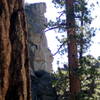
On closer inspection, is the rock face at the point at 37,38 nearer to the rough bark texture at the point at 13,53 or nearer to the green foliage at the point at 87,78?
the green foliage at the point at 87,78

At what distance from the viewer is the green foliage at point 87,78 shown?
16.2m

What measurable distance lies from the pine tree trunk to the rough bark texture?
7.45 m

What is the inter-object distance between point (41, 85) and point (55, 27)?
536 cm

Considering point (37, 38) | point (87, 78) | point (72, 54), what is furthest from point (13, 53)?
point (37, 38)

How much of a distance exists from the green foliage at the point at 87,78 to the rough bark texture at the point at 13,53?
25.4ft

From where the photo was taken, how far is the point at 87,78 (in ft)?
54.5

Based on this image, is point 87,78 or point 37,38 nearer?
point 87,78

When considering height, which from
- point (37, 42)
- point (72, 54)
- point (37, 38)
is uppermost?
point (37, 38)

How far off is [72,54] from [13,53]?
8.20 m

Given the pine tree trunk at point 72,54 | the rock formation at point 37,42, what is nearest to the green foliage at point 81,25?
the pine tree trunk at point 72,54

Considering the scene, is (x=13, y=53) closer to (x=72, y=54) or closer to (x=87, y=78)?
(x=72, y=54)

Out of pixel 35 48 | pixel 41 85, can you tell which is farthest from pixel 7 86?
pixel 35 48

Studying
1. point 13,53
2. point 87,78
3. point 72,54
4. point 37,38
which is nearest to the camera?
point 13,53

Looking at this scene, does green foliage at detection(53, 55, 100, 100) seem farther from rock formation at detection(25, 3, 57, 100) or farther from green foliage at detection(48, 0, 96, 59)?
rock formation at detection(25, 3, 57, 100)
